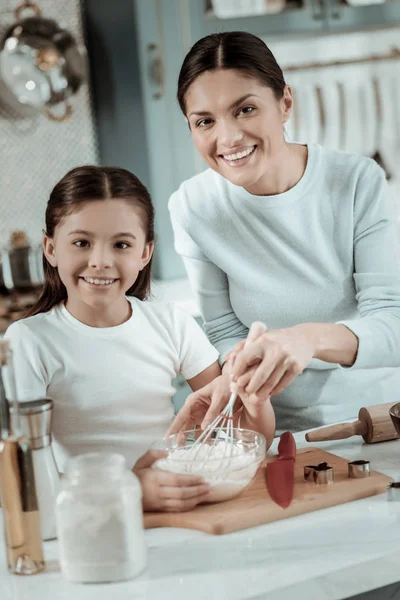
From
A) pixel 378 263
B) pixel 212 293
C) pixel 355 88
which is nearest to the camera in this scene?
pixel 378 263

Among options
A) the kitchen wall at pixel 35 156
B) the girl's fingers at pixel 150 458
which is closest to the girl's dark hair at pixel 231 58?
the girl's fingers at pixel 150 458

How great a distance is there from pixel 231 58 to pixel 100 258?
437mm

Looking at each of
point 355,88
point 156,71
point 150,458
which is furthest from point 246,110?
point 355,88

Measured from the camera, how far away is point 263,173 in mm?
1662

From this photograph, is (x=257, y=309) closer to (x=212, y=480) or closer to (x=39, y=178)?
(x=212, y=480)

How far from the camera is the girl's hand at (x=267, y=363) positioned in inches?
50.7

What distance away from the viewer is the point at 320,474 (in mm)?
1238

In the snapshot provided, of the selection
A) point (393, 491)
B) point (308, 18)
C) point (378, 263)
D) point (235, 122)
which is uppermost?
point (308, 18)

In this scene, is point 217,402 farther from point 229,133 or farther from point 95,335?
point 229,133

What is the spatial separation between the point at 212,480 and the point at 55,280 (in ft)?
1.84

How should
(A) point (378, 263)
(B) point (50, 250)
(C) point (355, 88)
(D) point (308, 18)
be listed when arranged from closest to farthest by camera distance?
(B) point (50, 250) < (A) point (378, 263) < (D) point (308, 18) < (C) point (355, 88)

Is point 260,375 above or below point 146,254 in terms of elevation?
below

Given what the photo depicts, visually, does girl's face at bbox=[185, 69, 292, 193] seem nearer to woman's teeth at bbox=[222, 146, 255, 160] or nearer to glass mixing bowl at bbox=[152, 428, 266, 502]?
woman's teeth at bbox=[222, 146, 255, 160]

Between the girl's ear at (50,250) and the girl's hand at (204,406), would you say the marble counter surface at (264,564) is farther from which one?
the girl's ear at (50,250)
